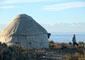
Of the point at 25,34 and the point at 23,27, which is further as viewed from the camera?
the point at 23,27

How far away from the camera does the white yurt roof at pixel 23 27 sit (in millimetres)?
32356

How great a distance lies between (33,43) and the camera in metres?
32.2

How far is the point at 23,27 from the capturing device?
108ft

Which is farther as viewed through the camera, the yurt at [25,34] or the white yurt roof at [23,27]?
the white yurt roof at [23,27]

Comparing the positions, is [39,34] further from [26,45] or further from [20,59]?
[20,59]

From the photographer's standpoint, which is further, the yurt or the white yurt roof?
the white yurt roof

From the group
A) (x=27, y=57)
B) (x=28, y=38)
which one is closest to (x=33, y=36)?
(x=28, y=38)

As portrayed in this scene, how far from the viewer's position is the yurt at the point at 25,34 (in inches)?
1261

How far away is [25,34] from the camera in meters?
32.0

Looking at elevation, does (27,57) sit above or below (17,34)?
below

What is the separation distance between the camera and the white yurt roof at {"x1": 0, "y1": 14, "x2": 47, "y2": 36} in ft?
106

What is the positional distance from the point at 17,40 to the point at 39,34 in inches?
83.9

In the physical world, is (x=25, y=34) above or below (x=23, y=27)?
below

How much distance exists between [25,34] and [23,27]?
40.8 inches
